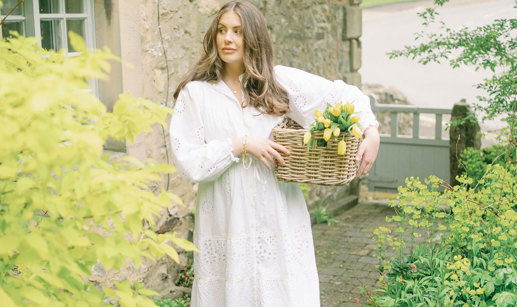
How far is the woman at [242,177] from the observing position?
279 cm

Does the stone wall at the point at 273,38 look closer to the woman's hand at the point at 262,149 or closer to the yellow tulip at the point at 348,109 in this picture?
the woman's hand at the point at 262,149

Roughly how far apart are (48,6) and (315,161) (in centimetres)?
212

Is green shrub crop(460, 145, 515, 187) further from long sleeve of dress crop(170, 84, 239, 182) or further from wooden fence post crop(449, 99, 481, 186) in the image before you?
long sleeve of dress crop(170, 84, 239, 182)

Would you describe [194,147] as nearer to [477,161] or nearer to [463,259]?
[463,259]

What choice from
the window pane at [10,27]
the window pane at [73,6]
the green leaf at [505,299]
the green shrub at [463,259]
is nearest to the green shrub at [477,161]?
the green shrub at [463,259]

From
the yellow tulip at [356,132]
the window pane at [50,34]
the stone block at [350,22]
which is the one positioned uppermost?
the stone block at [350,22]

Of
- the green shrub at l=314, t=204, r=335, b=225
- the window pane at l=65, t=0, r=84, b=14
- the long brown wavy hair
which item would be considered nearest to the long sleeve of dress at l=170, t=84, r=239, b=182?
the long brown wavy hair

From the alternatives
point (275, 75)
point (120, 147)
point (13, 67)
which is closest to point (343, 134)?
point (275, 75)

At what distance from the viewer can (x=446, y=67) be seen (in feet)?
65.2

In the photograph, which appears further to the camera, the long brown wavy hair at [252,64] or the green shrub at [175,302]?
the green shrub at [175,302]

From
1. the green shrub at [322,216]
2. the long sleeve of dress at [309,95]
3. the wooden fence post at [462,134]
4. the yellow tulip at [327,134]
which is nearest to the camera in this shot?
the yellow tulip at [327,134]

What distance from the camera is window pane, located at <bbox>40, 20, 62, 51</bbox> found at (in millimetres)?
3754

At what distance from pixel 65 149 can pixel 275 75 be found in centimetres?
177

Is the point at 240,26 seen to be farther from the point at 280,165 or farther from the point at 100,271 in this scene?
the point at 100,271
